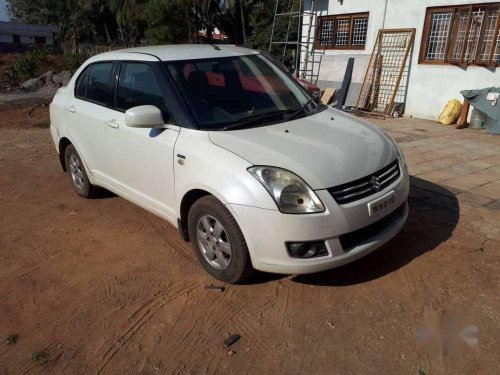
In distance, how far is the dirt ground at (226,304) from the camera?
8.44 feet

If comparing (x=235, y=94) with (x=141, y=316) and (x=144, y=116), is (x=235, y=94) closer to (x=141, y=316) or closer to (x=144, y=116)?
(x=144, y=116)

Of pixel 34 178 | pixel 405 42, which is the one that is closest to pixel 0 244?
pixel 34 178

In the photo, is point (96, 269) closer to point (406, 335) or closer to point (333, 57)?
point (406, 335)

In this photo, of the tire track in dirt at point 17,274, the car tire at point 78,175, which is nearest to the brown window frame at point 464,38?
the car tire at point 78,175

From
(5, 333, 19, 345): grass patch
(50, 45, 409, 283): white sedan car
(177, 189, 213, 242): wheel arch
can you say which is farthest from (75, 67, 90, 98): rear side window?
(5, 333, 19, 345): grass patch

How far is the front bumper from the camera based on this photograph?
2779 mm

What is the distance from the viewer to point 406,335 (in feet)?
8.95

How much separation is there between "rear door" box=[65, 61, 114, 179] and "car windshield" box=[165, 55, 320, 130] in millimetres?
1083

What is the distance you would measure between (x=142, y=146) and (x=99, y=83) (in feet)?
4.15

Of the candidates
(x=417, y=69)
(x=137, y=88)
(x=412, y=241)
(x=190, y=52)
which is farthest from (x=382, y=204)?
(x=417, y=69)

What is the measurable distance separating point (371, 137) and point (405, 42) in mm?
8192

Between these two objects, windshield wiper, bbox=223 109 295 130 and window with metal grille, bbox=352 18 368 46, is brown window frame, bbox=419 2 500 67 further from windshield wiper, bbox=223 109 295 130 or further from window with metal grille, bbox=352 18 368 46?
windshield wiper, bbox=223 109 295 130

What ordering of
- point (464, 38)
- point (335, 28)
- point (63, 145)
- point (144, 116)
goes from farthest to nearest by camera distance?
point (335, 28) → point (464, 38) → point (63, 145) → point (144, 116)

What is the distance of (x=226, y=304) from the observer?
309 cm
